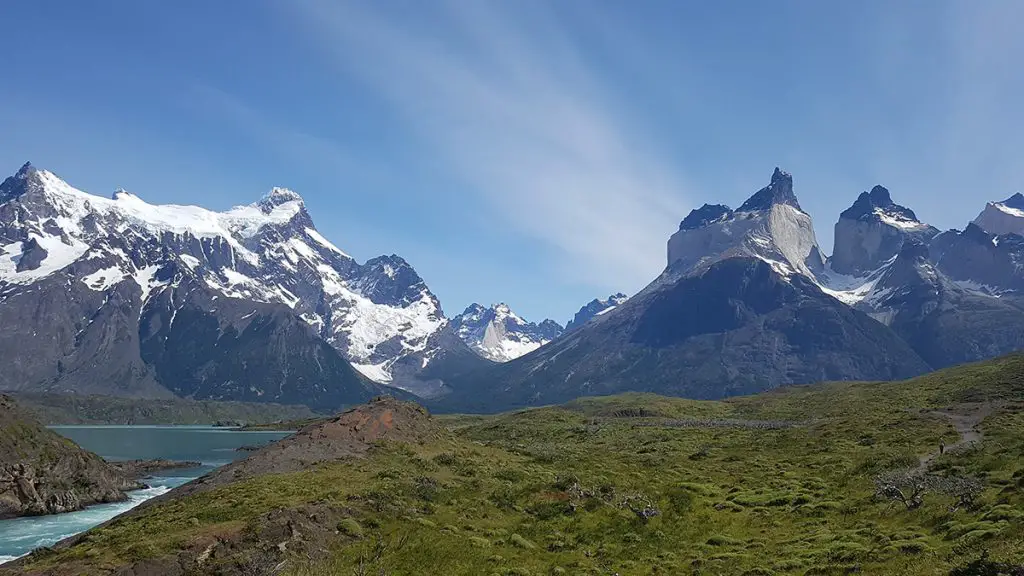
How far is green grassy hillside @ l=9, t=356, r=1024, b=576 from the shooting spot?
3197 centimetres

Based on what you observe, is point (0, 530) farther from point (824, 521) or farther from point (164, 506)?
point (824, 521)

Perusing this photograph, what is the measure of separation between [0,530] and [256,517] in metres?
66.8

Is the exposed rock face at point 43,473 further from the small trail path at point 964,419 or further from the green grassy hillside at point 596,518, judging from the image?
the small trail path at point 964,419

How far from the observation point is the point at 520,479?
59.6m

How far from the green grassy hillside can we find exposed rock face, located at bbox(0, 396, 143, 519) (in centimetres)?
6091

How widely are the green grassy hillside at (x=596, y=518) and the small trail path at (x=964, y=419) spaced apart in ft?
2.97

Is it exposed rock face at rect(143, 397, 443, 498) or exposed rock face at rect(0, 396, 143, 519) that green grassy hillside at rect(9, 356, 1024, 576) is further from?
exposed rock face at rect(0, 396, 143, 519)

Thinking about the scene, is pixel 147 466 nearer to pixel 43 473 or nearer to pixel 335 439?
pixel 43 473

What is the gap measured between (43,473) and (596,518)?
9750cm

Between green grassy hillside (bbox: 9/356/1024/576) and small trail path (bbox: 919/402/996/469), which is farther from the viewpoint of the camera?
small trail path (bbox: 919/402/996/469)

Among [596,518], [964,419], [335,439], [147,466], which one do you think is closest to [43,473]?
[147,466]

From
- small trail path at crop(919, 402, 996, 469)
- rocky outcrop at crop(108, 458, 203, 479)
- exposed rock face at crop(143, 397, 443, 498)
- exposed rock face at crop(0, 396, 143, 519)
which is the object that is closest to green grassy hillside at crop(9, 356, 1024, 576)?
small trail path at crop(919, 402, 996, 469)

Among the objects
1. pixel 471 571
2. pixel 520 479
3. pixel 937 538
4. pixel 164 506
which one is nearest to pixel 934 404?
pixel 520 479

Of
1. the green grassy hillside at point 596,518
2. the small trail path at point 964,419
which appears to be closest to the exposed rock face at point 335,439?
the green grassy hillside at point 596,518
